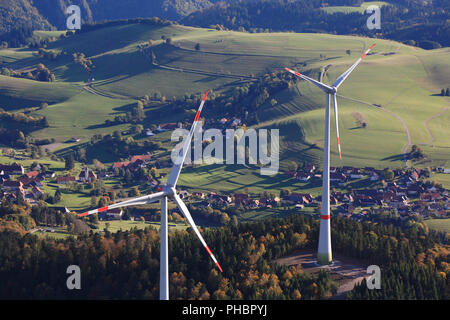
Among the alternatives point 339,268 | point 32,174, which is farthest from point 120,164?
point 339,268

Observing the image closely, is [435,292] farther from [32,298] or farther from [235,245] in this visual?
[32,298]

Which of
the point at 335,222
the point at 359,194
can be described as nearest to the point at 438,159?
the point at 359,194

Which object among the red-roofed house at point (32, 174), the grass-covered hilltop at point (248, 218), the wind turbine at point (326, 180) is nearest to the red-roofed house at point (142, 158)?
the grass-covered hilltop at point (248, 218)

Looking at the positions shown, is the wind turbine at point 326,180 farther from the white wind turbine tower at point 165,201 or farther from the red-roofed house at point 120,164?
the red-roofed house at point 120,164

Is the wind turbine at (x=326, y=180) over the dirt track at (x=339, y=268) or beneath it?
over

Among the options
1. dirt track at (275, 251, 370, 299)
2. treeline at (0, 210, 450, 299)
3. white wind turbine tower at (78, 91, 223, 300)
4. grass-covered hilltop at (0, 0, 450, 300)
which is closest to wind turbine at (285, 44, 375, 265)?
dirt track at (275, 251, 370, 299)

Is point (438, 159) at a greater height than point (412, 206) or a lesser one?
greater

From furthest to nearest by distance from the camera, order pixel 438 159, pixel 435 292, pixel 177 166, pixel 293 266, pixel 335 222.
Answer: pixel 438 159 < pixel 335 222 < pixel 293 266 < pixel 435 292 < pixel 177 166

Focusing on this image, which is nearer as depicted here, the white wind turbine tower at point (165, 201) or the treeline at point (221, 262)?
the white wind turbine tower at point (165, 201)

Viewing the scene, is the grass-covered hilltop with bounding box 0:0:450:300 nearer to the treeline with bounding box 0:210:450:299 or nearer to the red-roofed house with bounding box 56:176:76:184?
the treeline with bounding box 0:210:450:299
